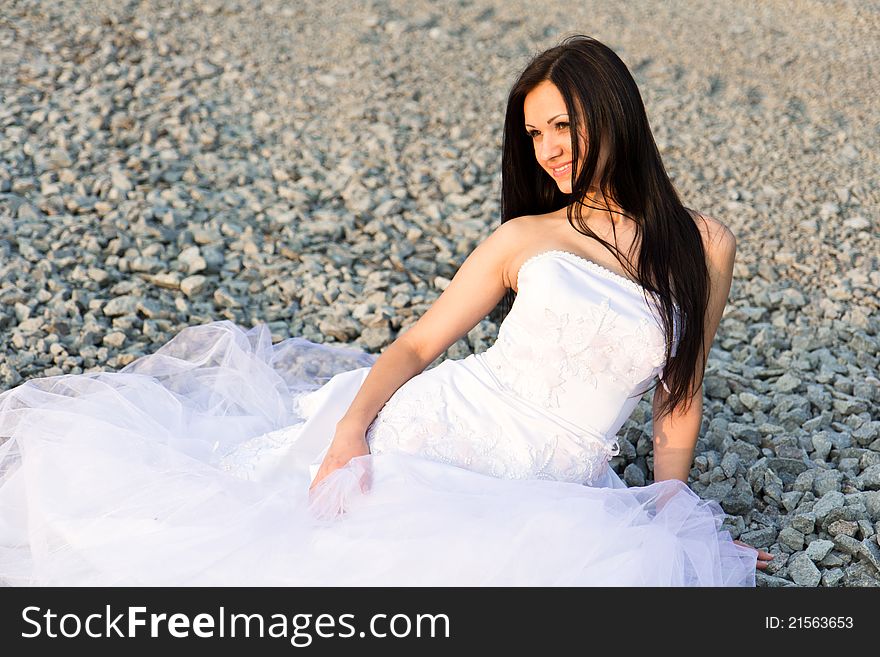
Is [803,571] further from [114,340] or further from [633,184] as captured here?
[114,340]

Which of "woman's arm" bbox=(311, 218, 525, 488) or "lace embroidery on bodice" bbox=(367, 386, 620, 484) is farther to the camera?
"woman's arm" bbox=(311, 218, 525, 488)

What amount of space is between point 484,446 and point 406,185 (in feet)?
11.3

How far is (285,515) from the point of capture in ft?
8.66

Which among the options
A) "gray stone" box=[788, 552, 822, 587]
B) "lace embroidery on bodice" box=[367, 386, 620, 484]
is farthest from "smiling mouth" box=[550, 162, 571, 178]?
"gray stone" box=[788, 552, 822, 587]

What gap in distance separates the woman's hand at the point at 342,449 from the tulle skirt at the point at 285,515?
8 centimetres

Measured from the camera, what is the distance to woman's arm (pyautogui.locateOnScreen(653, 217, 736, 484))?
3129 millimetres

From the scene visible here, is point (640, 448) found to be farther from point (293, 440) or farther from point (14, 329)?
point (14, 329)

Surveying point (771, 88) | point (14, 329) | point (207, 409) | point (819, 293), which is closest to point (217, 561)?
point (207, 409)

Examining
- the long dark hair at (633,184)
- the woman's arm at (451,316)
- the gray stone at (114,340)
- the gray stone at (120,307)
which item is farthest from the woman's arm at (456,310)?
the gray stone at (120,307)

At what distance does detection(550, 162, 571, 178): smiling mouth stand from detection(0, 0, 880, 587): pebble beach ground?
49.7 inches

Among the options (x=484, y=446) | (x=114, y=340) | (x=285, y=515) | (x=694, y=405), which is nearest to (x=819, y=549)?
(x=694, y=405)

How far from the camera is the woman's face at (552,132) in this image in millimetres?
2996

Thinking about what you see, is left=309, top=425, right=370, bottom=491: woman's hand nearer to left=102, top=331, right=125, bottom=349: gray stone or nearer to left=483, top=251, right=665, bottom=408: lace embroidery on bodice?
left=483, top=251, right=665, bottom=408: lace embroidery on bodice

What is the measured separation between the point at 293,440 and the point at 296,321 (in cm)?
187
